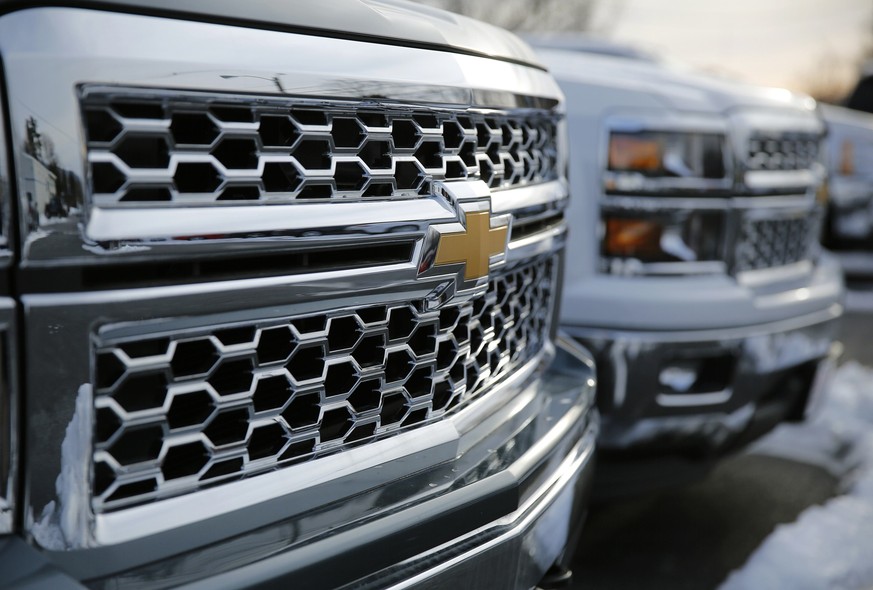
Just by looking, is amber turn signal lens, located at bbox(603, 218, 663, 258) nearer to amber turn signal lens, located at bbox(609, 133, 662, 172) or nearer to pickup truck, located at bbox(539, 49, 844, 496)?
pickup truck, located at bbox(539, 49, 844, 496)

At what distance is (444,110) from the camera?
1406 mm

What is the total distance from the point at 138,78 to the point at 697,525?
2910mm

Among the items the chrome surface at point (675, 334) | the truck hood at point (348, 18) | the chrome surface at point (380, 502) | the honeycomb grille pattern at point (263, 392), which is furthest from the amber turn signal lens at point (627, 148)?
the honeycomb grille pattern at point (263, 392)

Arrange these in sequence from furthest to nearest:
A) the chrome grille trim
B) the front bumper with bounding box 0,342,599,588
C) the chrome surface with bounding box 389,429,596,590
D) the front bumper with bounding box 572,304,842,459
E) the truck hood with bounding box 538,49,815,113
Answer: the chrome grille trim, the truck hood with bounding box 538,49,815,113, the front bumper with bounding box 572,304,842,459, the chrome surface with bounding box 389,429,596,590, the front bumper with bounding box 0,342,599,588

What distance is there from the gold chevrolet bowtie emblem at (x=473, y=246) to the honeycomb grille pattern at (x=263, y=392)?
4.0 inches

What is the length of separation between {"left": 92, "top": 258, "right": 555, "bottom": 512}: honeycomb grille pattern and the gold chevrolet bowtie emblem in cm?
10

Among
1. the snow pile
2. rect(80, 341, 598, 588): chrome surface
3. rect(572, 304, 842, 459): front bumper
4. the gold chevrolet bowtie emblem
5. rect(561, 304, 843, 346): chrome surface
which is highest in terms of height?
the gold chevrolet bowtie emblem

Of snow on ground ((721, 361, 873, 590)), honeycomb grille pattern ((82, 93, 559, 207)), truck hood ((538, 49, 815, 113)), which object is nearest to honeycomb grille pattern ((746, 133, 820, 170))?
truck hood ((538, 49, 815, 113))

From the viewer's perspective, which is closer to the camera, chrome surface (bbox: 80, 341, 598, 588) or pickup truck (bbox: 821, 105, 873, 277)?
chrome surface (bbox: 80, 341, 598, 588)

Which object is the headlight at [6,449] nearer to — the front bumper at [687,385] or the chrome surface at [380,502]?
the chrome surface at [380,502]

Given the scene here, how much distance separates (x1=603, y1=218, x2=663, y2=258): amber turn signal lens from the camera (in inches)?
100

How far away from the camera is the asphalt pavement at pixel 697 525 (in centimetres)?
286

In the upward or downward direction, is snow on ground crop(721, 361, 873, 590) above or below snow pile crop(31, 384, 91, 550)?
below

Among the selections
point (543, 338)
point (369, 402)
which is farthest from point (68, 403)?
point (543, 338)
